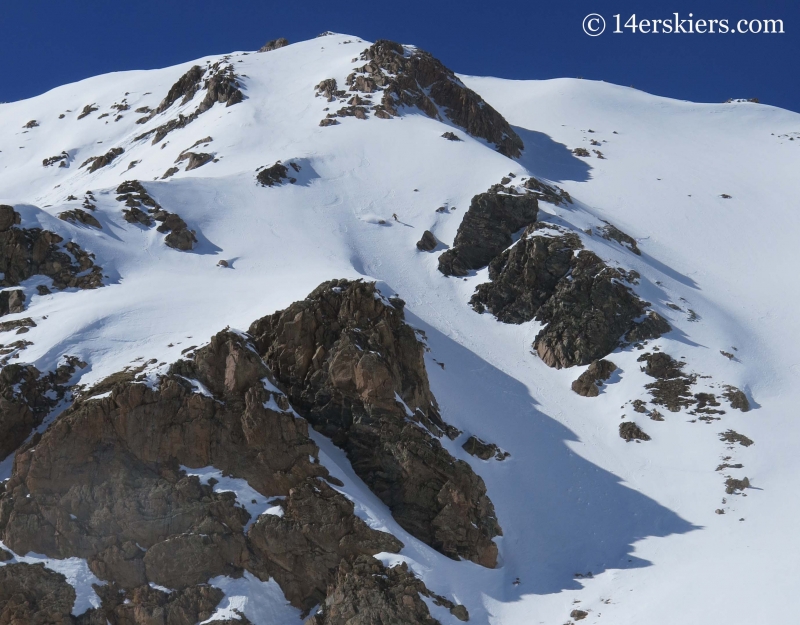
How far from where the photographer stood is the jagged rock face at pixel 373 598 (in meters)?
23.6

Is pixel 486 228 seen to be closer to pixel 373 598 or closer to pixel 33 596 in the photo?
pixel 373 598

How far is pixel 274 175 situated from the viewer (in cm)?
5506

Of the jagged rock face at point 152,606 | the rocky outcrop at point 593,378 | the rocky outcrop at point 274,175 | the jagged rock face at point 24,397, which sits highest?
the rocky outcrop at point 274,175

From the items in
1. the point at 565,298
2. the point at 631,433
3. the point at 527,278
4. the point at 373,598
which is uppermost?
the point at 527,278

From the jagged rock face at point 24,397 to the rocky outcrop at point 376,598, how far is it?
39.5 feet

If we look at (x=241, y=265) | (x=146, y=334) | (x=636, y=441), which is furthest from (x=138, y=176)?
(x=636, y=441)

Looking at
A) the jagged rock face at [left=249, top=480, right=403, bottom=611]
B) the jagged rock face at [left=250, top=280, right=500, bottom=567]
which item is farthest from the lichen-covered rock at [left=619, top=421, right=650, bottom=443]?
the jagged rock face at [left=249, top=480, right=403, bottom=611]

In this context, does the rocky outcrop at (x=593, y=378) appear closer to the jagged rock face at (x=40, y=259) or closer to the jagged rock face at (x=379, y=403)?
the jagged rock face at (x=379, y=403)

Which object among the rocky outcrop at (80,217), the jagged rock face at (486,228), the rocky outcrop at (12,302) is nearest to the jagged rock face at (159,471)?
the rocky outcrop at (12,302)

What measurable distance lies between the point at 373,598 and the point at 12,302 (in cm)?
2191

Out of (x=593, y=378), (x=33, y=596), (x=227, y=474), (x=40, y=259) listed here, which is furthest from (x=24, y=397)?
(x=593, y=378)

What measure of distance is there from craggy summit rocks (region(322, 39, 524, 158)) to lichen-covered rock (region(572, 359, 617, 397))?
1322 inches

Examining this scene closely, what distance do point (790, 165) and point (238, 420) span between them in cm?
6085

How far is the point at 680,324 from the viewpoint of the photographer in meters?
42.5
